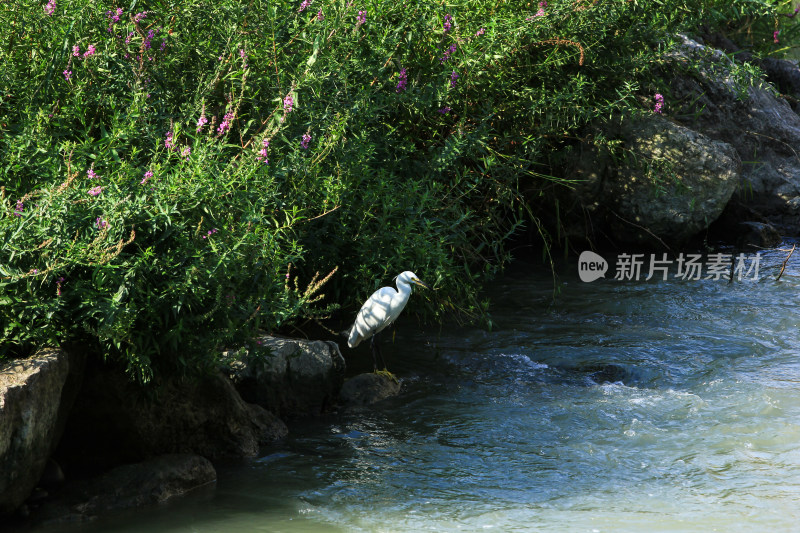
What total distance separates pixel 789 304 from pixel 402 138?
352cm

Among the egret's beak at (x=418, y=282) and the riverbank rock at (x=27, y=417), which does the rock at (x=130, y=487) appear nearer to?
the riverbank rock at (x=27, y=417)

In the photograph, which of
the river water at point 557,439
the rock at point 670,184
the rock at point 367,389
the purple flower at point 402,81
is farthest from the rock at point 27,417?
the rock at point 670,184

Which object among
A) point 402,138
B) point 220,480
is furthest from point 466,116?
point 220,480

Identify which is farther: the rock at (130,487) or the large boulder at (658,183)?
the large boulder at (658,183)

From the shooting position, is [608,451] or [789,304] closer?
[608,451]

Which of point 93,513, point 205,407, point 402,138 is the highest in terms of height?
point 402,138

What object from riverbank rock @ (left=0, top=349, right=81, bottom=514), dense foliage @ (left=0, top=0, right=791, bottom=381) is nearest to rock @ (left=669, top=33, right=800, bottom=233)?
dense foliage @ (left=0, top=0, right=791, bottom=381)

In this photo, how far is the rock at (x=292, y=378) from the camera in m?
5.07

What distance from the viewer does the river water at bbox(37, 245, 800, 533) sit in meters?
3.86

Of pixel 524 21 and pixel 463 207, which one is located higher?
pixel 524 21

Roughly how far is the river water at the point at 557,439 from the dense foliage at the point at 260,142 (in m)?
0.66

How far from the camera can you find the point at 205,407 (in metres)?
4.56

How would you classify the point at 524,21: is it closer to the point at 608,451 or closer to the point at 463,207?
the point at 463,207

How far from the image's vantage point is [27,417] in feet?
11.8
